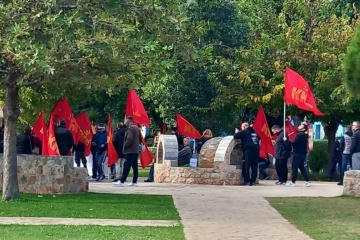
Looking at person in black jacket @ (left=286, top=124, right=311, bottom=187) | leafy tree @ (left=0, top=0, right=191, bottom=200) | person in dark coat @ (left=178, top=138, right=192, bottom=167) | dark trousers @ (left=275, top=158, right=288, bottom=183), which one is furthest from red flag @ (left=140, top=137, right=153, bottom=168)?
leafy tree @ (left=0, top=0, right=191, bottom=200)

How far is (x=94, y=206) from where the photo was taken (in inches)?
678

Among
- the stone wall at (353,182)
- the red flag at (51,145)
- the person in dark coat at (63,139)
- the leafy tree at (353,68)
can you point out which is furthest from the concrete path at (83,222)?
the person in dark coat at (63,139)

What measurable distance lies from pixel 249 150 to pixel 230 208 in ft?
22.5

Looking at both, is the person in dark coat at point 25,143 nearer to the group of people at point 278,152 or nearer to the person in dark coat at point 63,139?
the person in dark coat at point 63,139

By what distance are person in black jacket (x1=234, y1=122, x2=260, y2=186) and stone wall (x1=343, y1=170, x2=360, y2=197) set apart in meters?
4.20

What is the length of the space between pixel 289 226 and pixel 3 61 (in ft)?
20.8

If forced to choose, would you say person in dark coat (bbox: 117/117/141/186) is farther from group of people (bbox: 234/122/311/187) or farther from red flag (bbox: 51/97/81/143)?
group of people (bbox: 234/122/311/187)

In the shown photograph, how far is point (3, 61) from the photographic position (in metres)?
16.9

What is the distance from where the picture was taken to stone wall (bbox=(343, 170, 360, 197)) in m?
20.3

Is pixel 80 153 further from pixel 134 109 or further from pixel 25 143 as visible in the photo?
pixel 25 143

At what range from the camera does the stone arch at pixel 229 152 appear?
24.3 m

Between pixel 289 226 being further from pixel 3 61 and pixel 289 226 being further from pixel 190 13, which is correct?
pixel 190 13

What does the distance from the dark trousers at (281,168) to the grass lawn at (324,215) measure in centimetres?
430

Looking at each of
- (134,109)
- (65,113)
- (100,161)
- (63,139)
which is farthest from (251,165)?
(63,139)
